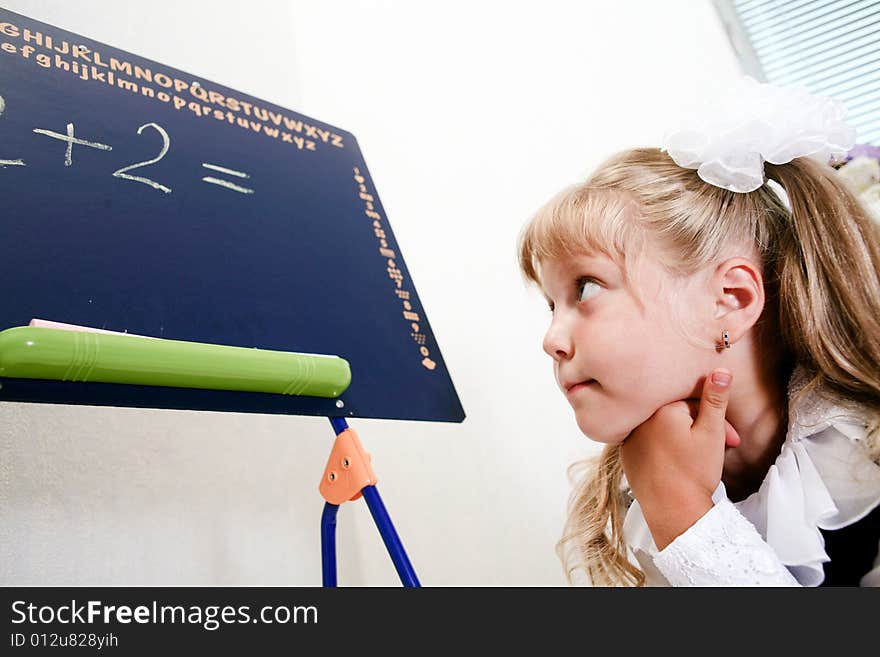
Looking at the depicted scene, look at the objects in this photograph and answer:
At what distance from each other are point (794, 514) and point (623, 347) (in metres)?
0.26

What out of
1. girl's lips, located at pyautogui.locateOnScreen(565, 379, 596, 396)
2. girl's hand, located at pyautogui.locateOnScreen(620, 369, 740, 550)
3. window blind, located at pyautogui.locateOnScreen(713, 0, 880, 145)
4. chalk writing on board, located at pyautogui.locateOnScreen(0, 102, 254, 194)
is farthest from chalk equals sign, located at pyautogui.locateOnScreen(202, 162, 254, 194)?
window blind, located at pyautogui.locateOnScreen(713, 0, 880, 145)

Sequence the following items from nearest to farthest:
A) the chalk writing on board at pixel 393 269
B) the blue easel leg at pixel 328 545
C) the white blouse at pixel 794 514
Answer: the white blouse at pixel 794 514
the blue easel leg at pixel 328 545
the chalk writing on board at pixel 393 269

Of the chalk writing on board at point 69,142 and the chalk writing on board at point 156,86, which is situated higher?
the chalk writing on board at point 156,86

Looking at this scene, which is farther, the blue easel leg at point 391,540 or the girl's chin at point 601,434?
the girl's chin at point 601,434

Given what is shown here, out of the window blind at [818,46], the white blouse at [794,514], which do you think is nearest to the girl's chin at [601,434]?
the white blouse at [794,514]

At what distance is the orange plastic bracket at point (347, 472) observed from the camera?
2.75ft

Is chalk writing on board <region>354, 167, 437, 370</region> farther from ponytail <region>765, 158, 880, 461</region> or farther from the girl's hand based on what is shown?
ponytail <region>765, 158, 880, 461</region>

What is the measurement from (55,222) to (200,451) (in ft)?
1.56

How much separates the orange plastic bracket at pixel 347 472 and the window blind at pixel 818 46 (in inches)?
56.7

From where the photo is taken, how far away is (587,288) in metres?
0.91

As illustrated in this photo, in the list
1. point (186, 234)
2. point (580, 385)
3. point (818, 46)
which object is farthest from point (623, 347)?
point (818, 46)

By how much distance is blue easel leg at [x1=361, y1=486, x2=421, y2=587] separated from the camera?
0.79 m

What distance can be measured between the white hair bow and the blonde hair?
1.3 inches

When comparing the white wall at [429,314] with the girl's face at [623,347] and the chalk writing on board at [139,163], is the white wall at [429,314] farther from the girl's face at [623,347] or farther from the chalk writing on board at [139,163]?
the girl's face at [623,347]
